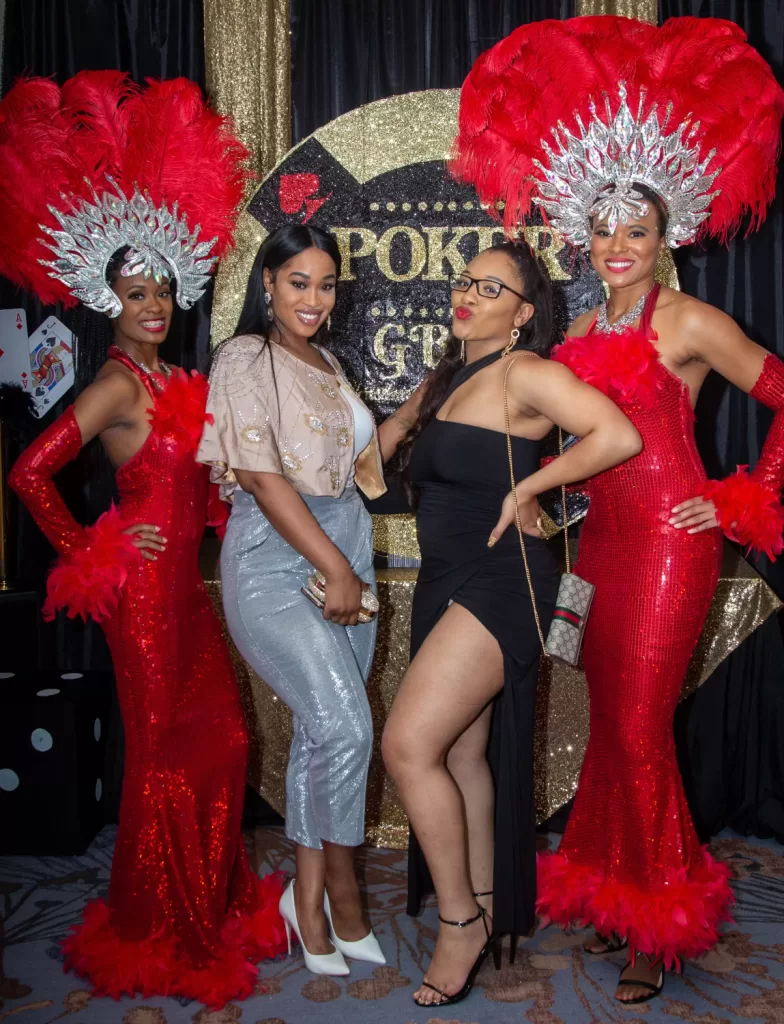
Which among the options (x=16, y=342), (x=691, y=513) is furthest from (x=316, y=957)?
(x=16, y=342)

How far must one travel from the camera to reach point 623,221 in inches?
96.2

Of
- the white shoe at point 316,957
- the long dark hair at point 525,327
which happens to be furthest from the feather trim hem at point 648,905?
the long dark hair at point 525,327

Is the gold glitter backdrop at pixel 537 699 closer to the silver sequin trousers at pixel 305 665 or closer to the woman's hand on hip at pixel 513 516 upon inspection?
the silver sequin trousers at pixel 305 665

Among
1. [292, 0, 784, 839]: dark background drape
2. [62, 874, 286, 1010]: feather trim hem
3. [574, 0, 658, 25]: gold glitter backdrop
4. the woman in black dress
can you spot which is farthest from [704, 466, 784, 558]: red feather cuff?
[574, 0, 658, 25]: gold glitter backdrop

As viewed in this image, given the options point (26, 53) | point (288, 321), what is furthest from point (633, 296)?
point (26, 53)

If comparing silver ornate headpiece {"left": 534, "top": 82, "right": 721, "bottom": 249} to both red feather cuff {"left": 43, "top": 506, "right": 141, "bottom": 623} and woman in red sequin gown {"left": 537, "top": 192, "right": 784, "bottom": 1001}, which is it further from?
red feather cuff {"left": 43, "top": 506, "right": 141, "bottom": 623}

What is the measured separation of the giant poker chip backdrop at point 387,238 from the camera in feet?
11.4

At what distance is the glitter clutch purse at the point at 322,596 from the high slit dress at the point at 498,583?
0.36 feet

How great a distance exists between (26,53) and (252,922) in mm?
3153

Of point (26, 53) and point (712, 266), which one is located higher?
point (26, 53)

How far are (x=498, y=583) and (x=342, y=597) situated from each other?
352 mm

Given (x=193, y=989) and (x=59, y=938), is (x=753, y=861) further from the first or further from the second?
(x=59, y=938)

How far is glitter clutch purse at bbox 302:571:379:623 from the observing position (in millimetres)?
2257

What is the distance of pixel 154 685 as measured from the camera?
2.40 m
